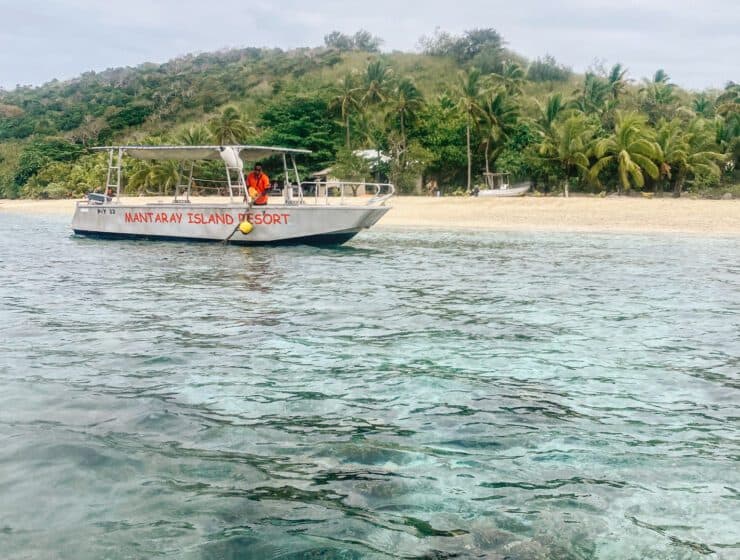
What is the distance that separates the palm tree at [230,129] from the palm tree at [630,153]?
26.8 meters

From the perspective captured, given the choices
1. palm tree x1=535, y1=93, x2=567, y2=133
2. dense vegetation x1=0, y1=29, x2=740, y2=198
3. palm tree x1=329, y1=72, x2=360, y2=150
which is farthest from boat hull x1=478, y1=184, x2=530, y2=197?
palm tree x1=329, y1=72, x2=360, y2=150

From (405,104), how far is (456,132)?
3977 millimetres

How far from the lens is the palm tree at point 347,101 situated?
5613 cm

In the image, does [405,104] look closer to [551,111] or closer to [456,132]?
[456,132]

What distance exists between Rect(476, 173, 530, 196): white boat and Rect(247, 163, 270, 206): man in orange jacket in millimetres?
28661

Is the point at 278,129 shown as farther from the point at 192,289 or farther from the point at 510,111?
the point at 192,289

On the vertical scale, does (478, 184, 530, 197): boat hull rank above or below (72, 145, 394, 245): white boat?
above

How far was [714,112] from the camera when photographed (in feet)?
189

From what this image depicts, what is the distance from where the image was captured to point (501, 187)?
1919 inches

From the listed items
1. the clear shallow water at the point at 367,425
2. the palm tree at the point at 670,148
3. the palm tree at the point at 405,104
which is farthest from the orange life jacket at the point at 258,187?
the palm tree at the point at 405,104

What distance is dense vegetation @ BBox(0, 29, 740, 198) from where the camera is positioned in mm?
43406

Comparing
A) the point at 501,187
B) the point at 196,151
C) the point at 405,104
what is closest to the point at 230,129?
the point at 405,104

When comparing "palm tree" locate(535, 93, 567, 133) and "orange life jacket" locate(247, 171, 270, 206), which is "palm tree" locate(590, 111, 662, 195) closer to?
"palm tree" locate(535, 93, 567, 133)

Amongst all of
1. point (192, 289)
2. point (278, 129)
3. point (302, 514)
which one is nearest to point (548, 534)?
point (302, 514)
